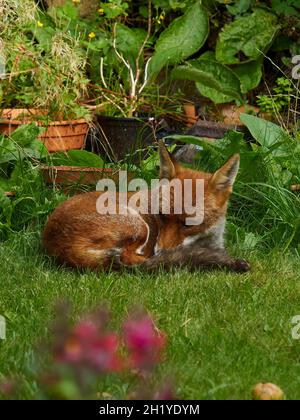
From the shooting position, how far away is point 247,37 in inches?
331

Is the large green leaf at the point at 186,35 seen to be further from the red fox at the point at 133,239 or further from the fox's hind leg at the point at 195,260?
the fox's hind leg at the point at 195,260

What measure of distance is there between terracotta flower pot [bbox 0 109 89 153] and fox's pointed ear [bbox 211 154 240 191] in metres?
2.01

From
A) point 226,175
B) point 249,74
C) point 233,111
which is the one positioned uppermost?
point 226,175

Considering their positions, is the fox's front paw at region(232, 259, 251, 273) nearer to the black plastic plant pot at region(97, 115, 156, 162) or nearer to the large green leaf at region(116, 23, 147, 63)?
the black plastic plant pot at region(97, 115, 156, 162)

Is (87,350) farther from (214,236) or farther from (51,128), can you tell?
(51,128)

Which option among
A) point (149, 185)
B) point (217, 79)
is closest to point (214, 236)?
point (149, 185)

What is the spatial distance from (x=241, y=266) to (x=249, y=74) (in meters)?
3.63

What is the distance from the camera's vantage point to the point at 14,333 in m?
3.92

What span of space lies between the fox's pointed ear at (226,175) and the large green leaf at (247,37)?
3.11 meters

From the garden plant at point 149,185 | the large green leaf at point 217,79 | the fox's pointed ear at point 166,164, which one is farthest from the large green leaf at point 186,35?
the fox's pointed ear at point 166,164

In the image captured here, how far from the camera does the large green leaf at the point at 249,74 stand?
8328 millimetres
